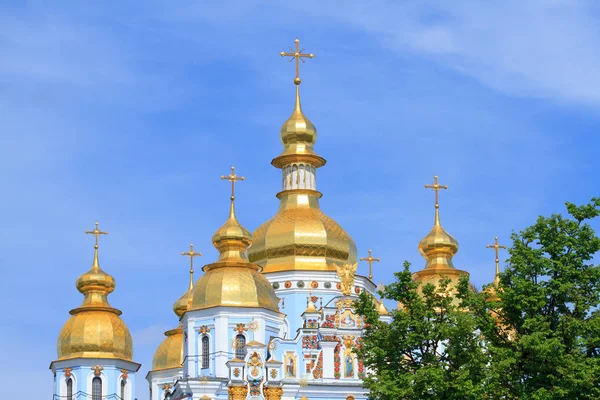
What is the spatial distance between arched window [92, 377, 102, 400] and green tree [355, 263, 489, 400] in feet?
98.6

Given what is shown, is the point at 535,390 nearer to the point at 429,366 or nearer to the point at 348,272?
the point at 429,366

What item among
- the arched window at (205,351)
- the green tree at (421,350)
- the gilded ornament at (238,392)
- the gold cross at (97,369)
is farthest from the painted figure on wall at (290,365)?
the green tree at (421,350)

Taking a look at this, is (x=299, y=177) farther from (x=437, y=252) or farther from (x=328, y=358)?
(x=328, y=358)

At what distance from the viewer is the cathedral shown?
70.5 meters

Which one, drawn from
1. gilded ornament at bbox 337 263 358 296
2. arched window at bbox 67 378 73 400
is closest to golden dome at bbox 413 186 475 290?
gilded ornament at bbox 337 263 358 296

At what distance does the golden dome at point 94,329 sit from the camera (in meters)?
79.7

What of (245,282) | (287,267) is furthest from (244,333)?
(287,267)

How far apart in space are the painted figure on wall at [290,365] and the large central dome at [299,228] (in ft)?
23.3

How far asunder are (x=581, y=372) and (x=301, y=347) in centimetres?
2528

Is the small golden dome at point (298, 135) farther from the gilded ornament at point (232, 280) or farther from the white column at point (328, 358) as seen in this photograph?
the white column at point (328, 358)

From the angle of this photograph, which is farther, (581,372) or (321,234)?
(321,234)

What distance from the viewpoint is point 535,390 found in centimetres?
4916

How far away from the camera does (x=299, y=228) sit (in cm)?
7912

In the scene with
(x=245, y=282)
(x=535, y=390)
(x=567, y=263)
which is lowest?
(x=535, y=390)
